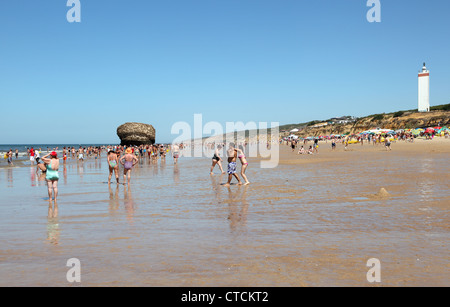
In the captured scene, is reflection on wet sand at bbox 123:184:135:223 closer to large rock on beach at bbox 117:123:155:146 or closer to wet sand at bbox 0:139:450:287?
wet sand at bbox 0:139:450:287

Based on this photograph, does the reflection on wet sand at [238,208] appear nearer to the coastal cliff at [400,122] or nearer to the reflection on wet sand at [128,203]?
the reflection on wet sand at [128,203]

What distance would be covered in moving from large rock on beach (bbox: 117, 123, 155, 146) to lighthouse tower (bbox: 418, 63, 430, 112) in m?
70.2

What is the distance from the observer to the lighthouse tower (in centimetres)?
8956

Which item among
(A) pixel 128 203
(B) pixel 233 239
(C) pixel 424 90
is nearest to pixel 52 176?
(A) pixel 128 203

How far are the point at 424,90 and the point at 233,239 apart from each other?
10031 cm

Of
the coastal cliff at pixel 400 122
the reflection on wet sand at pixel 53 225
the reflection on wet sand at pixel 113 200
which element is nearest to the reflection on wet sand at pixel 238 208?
the reflection on wet sand at pixel 113 200

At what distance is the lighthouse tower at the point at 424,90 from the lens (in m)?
89.6

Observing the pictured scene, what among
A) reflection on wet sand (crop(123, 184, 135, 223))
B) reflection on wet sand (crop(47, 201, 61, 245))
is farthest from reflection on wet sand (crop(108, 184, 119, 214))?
reflection on wet sand (crop(47, 201, 61, 245))

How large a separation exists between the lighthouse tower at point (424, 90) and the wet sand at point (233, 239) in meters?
92.3

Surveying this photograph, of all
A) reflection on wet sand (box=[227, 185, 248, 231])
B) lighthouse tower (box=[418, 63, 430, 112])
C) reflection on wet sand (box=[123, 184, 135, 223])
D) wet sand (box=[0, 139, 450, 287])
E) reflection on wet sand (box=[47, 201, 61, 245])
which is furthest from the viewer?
lighthouse tower (box=[418, 63, 430, 112])

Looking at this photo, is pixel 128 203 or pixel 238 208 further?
pixel 128 203

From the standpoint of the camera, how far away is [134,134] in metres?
85.2

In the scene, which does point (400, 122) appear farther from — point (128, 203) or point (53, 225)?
point (53, 225)
